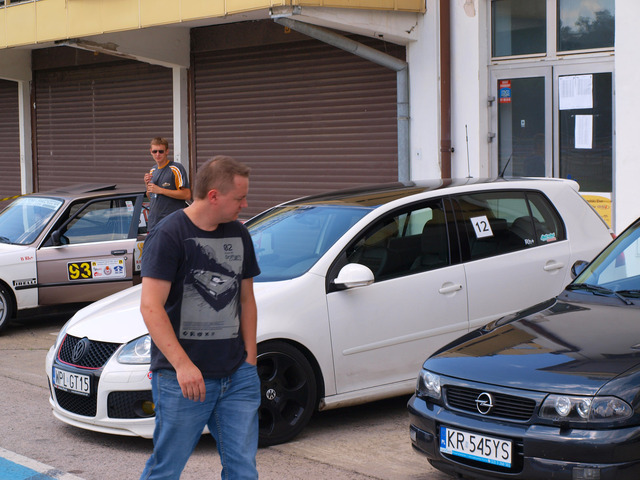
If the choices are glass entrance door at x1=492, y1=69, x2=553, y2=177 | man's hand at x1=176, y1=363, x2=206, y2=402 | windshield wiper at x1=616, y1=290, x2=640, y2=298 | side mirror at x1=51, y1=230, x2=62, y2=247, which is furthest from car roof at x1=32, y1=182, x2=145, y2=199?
man's hand at x1=176, y1=363, x2=206, y2=402

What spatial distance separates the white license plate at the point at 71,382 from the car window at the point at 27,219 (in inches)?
164

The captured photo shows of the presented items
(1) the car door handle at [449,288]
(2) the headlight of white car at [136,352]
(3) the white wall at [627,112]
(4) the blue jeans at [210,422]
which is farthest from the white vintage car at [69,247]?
(4) the blue jeans at [210,422]

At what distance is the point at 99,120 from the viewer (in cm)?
1733

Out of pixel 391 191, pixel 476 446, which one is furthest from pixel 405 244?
pixel 476 446

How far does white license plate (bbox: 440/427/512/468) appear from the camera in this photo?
4.14m

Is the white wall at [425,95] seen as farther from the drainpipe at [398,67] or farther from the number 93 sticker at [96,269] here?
the number 93 sticker at [96,269]

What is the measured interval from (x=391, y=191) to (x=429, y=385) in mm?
2203

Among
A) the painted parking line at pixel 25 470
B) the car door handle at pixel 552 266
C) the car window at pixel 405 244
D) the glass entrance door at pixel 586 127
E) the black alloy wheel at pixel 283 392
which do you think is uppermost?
the glass entrance door at pixel 586 127

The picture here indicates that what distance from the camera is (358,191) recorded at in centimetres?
685

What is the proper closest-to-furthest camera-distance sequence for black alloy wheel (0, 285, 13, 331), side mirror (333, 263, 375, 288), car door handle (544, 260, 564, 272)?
side mirror (333, 263, 375, 288), car door handle (544, 260, 564, 272), black alloy wheel (0, 285, 13, 331)

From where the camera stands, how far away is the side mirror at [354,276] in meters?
5.64

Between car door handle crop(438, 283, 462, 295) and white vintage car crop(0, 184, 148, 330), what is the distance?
4.74 m

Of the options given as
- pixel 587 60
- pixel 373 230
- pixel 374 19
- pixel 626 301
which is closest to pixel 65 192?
pixel 374 19

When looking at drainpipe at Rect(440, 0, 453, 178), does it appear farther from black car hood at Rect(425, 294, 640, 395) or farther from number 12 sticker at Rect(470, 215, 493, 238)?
black car hood at Rect(425, 294, 640, 395)
